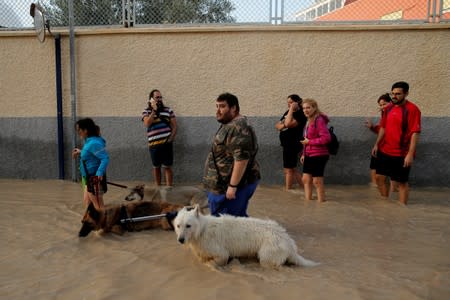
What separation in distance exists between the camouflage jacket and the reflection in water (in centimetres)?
79

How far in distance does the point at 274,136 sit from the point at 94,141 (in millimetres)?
3820

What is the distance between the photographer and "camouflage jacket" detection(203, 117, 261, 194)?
4.12 m

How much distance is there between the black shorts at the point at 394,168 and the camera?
641 centimetres

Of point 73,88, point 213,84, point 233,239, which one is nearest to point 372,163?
point 213,84

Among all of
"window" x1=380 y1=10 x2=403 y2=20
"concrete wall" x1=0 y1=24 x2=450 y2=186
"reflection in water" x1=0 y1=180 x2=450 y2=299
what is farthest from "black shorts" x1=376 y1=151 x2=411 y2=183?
"window" x1=380 y1=10 x2=403 y2=20

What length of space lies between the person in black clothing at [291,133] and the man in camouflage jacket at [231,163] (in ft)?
10.4

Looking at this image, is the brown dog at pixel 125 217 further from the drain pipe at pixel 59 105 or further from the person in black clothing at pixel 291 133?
the drain pipe at pixel 59 105

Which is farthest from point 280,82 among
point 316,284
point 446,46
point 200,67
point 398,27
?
point 316,284

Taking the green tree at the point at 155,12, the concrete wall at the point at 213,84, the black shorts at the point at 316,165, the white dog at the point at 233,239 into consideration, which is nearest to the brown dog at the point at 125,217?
the white dog at the point at 233,239

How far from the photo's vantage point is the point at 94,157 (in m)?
5.59

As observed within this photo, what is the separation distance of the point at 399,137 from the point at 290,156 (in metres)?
1.88

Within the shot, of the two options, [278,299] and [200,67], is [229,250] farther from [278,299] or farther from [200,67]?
[200,67]

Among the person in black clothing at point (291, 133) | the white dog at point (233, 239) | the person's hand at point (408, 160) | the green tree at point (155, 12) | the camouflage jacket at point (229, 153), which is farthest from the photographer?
the green tree at point (155, 12)

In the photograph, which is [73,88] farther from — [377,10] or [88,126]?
[377,10]
